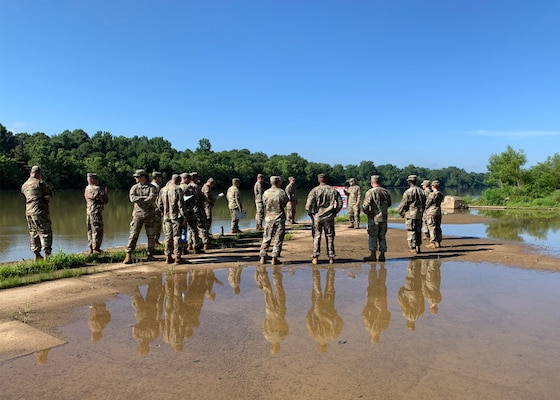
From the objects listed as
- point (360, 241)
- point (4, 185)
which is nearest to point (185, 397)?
point (360, 241)

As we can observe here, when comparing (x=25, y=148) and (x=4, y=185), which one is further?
(x=25, y=148)

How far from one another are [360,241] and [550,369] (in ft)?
29.9

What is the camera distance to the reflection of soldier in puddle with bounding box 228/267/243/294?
727cm

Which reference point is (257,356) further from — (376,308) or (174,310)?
(376,308)

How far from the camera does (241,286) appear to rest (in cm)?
742

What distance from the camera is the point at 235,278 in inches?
316

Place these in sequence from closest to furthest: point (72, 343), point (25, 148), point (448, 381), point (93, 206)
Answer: point (448, 381) < point (72, 343) < point (93, 206) < point (25, 148)

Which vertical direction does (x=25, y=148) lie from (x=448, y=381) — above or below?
above

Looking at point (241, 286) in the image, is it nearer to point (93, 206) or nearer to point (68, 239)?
point (93, 206)

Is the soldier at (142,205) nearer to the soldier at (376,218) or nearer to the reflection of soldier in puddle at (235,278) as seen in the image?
the reflection of soldier in puddle at (235,278)

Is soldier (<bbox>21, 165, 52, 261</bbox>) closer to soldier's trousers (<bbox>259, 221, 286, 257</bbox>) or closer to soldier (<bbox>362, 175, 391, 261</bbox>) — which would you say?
soldier's trousers (<bbox>259, 221, 286, 257</bbox>)

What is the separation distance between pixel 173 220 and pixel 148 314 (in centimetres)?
369

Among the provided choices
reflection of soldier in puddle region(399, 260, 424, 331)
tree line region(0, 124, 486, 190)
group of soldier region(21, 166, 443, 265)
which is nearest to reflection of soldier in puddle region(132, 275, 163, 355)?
group of soldier region(21, 166, 443, 265)

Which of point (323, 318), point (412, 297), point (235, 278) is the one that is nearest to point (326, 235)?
point (235, 278)
